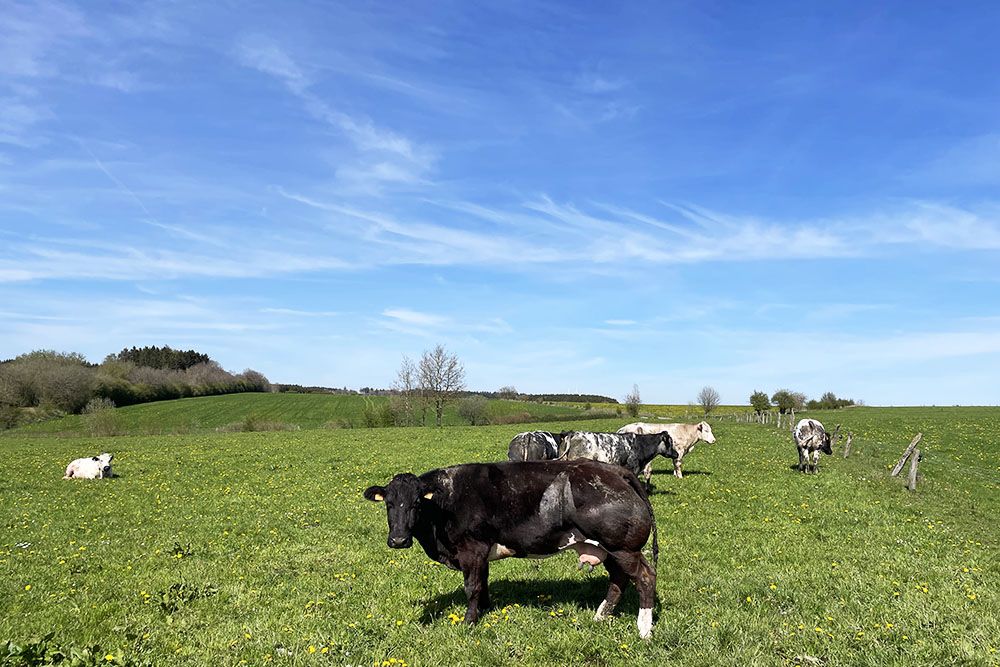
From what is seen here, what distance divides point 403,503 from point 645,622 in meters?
3.66

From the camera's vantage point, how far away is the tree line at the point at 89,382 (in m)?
→ 75.4

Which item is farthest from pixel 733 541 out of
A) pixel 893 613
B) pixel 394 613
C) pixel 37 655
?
pixel 37 655

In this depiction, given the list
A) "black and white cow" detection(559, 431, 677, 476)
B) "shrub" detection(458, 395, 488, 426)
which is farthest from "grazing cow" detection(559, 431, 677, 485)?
"shrub" detection(458, 395, 488, 426)

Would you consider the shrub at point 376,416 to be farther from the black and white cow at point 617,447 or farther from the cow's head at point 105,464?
the black and white cow at point 617,447

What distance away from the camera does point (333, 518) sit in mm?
17203

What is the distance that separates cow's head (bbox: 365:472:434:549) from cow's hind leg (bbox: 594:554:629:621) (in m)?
2.85

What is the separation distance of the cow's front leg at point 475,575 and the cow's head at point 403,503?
0.88 metres

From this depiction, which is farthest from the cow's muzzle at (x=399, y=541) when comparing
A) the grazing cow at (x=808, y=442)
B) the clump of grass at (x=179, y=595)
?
the grazing cow at (x=808, y=442)

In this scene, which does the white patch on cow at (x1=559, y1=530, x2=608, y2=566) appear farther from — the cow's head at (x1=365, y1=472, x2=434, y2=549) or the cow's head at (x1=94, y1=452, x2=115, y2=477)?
the cow's head at (x1=94, y1=452, x2=115, y2=477)

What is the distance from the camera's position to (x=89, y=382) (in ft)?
270

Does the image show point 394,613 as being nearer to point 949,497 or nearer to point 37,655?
point 37,655

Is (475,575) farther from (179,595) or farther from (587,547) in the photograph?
(179,595)

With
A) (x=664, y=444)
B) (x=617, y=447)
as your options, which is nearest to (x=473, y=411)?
(x=664, y=444)

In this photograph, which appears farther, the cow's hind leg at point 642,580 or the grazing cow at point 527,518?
the grazing cow at point 527,518
